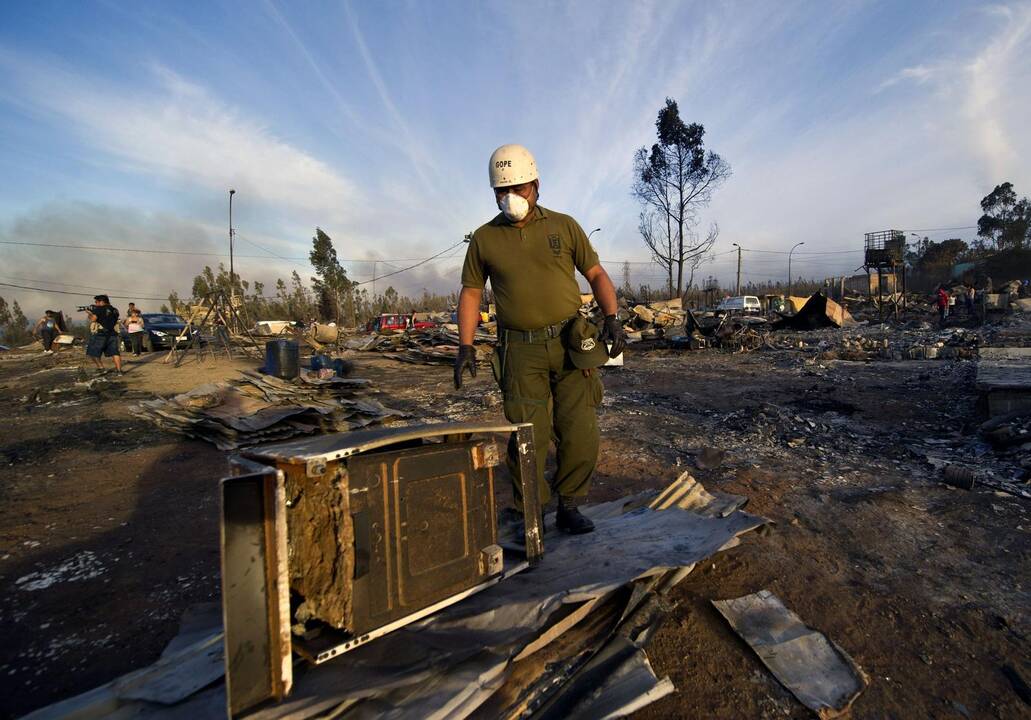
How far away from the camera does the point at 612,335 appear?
2.43 meters

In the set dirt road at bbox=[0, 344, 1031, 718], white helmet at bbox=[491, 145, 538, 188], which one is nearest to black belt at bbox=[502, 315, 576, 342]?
white helmet at bbox=[491, 145, 538, 188]

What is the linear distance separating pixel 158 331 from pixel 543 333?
1895 centimetres

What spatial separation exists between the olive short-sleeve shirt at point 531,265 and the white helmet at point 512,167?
0.17 m

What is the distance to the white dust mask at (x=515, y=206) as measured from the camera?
2.35 meters

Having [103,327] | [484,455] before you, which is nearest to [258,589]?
[484,455]

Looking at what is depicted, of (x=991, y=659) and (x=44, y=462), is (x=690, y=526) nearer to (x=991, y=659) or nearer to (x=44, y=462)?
(x=991, y=659)

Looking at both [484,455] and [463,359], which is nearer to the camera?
[484,455]

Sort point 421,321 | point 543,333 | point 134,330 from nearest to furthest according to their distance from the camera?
point 543,333 → point 134,330 → point 421,321

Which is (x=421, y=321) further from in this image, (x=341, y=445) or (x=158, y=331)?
(x=341, y=445)

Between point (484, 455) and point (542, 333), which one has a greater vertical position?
point (542, 333)

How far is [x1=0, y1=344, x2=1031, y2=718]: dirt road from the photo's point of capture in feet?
5.08

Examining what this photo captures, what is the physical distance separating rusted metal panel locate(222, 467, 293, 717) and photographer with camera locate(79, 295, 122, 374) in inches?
422

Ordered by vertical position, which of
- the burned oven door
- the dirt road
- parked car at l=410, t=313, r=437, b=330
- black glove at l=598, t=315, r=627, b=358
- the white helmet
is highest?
parked car at l=410, t=313, r=437, b=330

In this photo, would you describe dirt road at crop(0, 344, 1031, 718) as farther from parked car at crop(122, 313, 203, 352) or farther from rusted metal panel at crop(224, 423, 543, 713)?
parked car at crop(122, 313, 203, 352)
